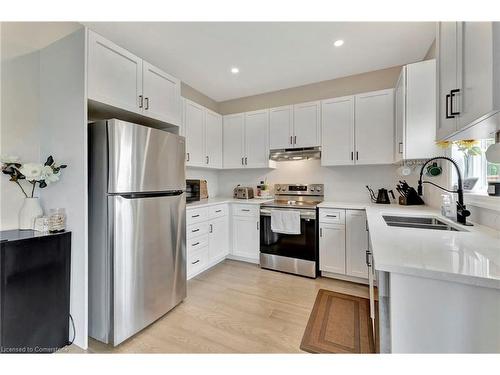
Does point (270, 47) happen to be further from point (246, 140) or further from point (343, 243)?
point (343, 243)

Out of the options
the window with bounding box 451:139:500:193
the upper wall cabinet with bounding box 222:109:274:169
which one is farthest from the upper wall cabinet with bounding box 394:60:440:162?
the upper wall cabinet with bounding box 222:109:274:169

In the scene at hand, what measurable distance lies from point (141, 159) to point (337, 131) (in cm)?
237

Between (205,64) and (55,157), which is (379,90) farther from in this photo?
(55,157)

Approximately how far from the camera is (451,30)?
43.2 inches

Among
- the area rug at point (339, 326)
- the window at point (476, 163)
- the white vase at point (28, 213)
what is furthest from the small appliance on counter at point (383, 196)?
the white vase at point (28, 213)

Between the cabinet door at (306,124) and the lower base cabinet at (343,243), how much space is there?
1013 millimetres

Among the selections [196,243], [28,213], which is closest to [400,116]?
[196,243]

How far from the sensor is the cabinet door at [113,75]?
4.84 ft

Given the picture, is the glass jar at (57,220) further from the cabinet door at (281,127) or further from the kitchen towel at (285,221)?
the cabinet door at (281,127)

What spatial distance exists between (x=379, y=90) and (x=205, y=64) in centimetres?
223

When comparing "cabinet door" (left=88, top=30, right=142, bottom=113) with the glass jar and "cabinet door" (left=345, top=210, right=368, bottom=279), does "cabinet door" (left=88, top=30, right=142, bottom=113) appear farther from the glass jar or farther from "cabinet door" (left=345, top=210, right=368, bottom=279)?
"cabinet door" (left=345, top=210, right=368, bottom=279)

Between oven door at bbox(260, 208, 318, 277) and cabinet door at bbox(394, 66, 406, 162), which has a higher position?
cabinet door at bbox(394, 66, 406, 162)

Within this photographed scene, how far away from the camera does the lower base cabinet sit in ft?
7.78
